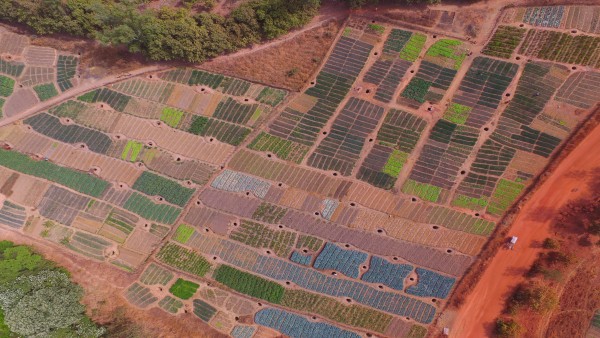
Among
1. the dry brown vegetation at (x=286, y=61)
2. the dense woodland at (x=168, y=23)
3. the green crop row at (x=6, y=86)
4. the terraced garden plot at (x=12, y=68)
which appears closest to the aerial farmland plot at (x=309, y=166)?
the green crop row at (x=6, y=86)

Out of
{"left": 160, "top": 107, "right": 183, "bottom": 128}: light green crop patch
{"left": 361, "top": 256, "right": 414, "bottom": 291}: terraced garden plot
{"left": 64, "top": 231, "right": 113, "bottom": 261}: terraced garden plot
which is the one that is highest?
{"left": 160, "top": 107, "right": 183, "bottom": 128}: light green crop patch

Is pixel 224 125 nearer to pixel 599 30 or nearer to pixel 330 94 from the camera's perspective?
pixel 330 94

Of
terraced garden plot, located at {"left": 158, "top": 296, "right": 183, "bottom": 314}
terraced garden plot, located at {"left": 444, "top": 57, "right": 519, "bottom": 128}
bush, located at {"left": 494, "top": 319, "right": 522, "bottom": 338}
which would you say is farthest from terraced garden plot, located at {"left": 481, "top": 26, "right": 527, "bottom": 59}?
terraced garden plot, located at {"left": 158, "top": 296, "right": 183, "bottom": 314}

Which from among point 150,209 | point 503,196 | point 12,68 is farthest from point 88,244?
point 503,196

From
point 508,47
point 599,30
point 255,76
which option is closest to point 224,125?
point 255,76

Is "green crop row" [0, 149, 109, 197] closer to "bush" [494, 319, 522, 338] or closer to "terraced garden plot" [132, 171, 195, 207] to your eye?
"terraced garden plot" [132, 171, 195, 207]

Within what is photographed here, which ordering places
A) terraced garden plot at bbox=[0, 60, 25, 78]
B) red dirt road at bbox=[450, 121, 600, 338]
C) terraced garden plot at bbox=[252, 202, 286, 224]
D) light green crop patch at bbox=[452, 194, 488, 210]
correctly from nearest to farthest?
red dirt road at bbox=[450, 121, 600, 338]
light green crop patch at bbox=[452, 194, 488, 210]
terraced garden plot at bbox=[252, 202, 286, 224]
terraced garden plot at bbox=[0, 60, 25, 78]

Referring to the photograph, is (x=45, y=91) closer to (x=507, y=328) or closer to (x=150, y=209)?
(x=150, y=209)

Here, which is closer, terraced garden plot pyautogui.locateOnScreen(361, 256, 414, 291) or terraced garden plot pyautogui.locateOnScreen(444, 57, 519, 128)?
terraced garden plot pyautogui.locateOnScreen(361, 256, 414, 291)
